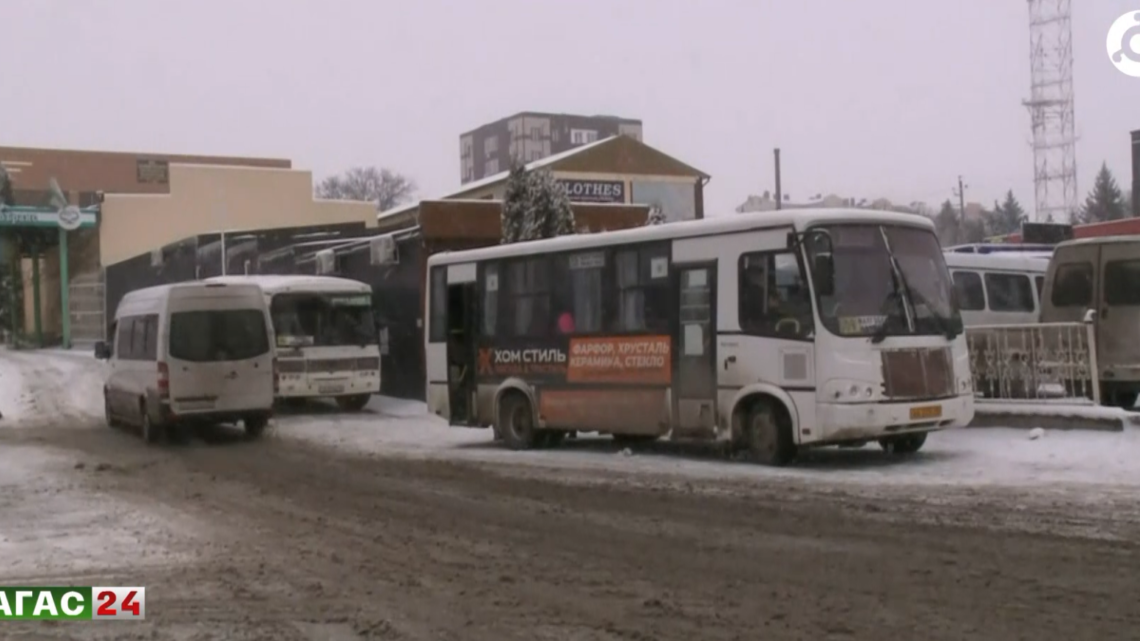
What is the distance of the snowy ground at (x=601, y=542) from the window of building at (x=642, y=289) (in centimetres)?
172

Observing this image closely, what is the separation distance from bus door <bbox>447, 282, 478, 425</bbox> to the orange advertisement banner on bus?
2.45m

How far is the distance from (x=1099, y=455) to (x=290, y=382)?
16437mm

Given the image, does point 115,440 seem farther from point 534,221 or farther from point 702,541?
point 702,541

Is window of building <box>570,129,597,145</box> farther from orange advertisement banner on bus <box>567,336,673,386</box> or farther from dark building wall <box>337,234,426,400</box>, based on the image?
orange advertisement banner on bus <box>567,336,673,386</box>

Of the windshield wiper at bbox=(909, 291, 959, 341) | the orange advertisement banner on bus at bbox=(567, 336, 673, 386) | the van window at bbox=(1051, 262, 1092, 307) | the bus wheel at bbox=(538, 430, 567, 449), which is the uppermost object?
the van window at bbox=(1051, 262, 1092, 307)

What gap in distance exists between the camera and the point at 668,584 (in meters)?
8.69

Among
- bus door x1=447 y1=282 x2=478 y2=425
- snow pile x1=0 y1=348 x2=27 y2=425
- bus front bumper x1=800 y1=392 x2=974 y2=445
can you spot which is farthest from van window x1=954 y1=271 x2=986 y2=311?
snow pile x1=0 y1=348 x2=27 y2=425

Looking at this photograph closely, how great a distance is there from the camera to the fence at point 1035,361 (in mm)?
16594

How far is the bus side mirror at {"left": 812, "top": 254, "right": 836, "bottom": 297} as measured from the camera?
14.3 m

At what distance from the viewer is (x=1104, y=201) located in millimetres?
87938

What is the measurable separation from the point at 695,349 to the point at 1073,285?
6782 millimetres

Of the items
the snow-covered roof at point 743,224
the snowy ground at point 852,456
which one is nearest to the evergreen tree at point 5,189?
the snowy ground at point 852,456

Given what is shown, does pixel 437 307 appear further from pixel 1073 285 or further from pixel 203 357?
pixel 1073 285

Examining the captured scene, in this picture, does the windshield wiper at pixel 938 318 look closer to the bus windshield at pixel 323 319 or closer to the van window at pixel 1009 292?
the van window at pixel 1009 292
